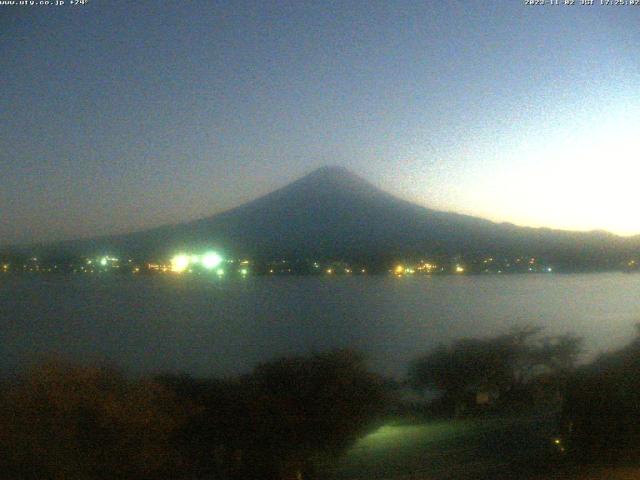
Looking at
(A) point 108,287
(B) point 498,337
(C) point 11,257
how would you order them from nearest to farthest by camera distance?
(B) point 498,337 → (C) point 11,257 → (A) point 108,287

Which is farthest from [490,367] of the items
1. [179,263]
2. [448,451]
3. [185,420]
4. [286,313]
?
[179,263]

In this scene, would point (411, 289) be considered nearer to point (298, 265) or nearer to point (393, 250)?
point (393, 250)

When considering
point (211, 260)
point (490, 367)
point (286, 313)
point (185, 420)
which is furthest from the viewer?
point (211, 260)

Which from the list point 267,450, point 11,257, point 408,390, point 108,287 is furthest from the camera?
point 108,287

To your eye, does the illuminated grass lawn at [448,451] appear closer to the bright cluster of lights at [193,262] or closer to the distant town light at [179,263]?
the bright cluster of lights at [193,262]

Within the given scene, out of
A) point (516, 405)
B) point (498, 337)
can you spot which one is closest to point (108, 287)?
point (498, 337)

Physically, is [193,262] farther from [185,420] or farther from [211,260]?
[185,420]

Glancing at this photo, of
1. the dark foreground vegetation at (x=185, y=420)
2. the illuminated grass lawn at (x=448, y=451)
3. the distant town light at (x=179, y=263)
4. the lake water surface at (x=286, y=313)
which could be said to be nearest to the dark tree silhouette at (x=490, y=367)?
the lake water surface at (x=286, y=313)
